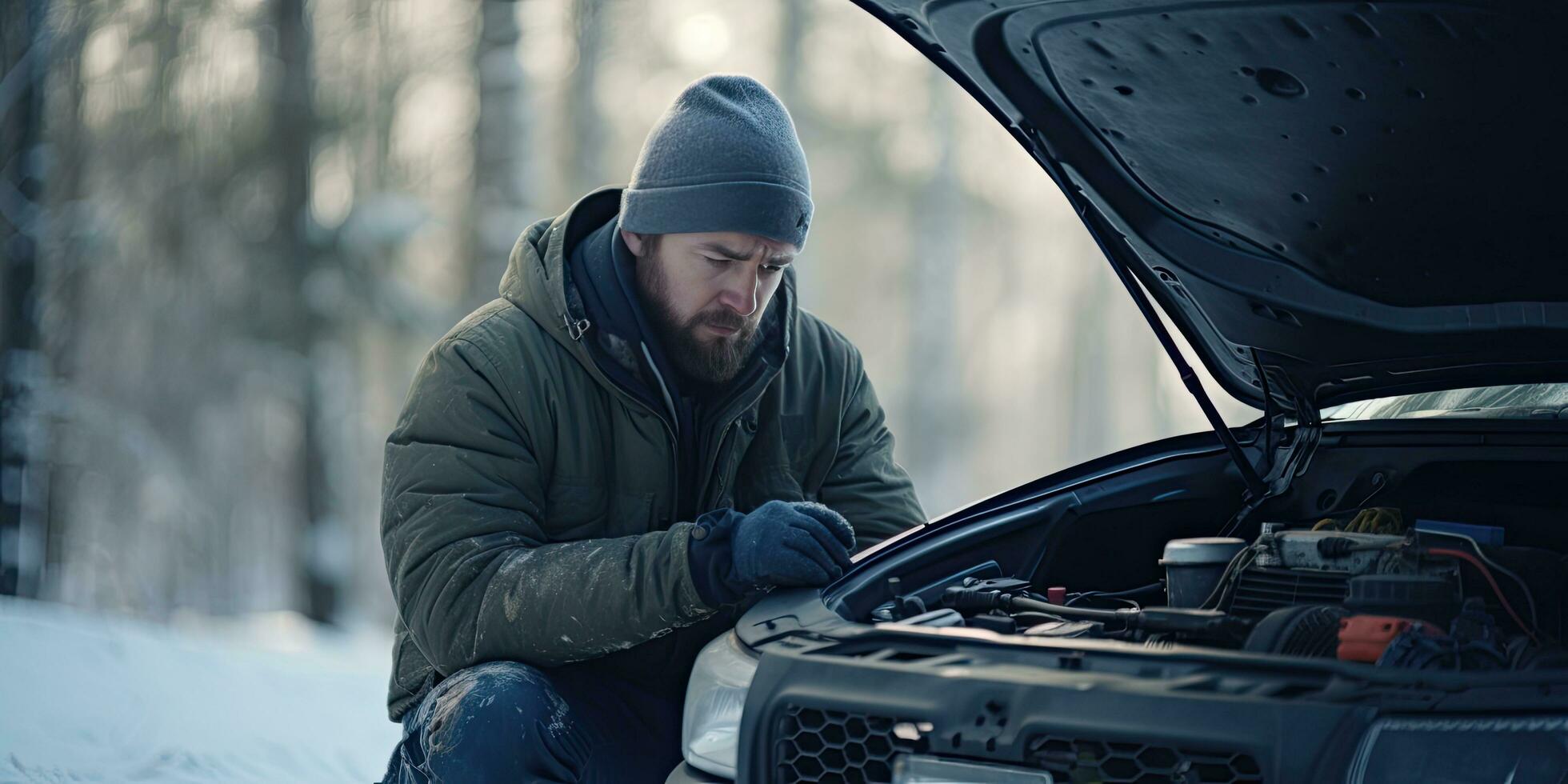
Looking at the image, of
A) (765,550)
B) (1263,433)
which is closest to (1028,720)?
(765,550)

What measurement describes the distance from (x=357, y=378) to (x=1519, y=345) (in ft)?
32.0

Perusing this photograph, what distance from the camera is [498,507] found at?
2480 mm

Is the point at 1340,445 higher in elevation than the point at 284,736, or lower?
higher

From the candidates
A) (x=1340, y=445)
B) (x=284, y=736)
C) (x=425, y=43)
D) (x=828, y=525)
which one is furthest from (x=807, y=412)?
(x=425, y=43)

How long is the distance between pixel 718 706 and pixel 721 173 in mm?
1185

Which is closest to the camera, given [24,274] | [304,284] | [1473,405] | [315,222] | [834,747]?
[834,747]

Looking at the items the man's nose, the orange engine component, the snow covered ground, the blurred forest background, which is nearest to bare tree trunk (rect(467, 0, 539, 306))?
the blurred forest background

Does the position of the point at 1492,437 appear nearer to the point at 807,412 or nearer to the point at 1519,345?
the point at 1519,345

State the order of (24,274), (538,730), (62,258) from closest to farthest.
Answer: (538,730)
(24,274)
(62,258)

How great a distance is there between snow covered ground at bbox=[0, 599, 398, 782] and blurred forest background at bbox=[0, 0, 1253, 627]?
2096 millimetres

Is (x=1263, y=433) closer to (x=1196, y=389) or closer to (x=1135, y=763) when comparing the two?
(x=1196, y=389)

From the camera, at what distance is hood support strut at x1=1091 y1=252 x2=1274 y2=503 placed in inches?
95.0

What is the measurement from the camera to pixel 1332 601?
6.72 ft

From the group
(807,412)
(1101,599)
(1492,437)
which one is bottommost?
(1101,599)
